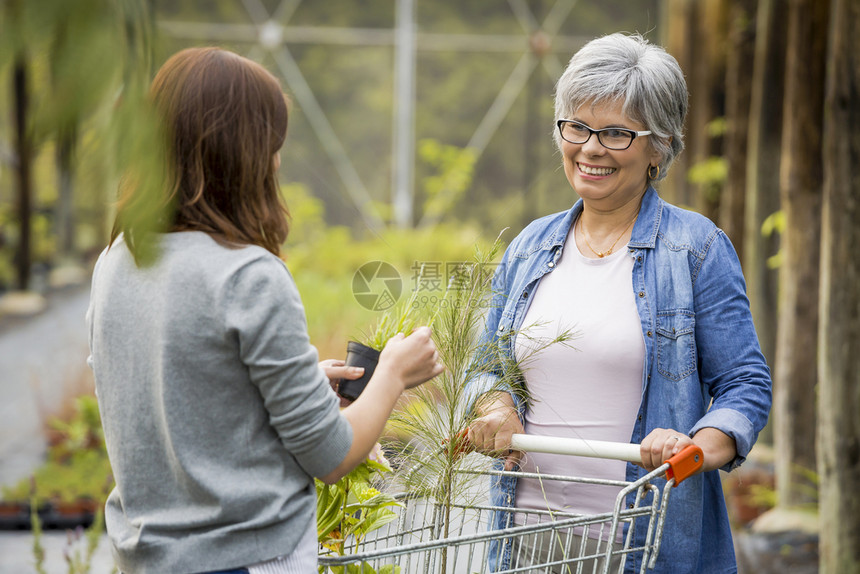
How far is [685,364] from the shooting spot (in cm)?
175

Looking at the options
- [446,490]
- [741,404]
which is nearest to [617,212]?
[741,404]

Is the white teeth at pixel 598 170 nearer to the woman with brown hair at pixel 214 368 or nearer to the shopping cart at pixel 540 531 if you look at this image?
the shopping cart at pixel 540 531

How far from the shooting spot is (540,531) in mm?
1484

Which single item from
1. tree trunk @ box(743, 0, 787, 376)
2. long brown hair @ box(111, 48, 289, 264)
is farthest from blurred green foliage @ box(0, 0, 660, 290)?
long brown hair @ box(111, 48, 289, 264)

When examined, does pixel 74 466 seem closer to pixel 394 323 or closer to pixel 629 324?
pixel 394 323

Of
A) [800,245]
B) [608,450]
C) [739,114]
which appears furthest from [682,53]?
[608,450]

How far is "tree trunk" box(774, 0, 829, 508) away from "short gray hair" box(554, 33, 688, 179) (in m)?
2.60

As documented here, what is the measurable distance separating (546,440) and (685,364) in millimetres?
333

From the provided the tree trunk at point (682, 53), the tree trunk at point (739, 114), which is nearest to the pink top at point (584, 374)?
the tree trunk at point (739, 114)

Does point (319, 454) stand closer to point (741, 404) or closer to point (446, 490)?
point (446, 490)

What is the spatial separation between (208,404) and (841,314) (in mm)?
2666

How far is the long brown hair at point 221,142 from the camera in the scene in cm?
128

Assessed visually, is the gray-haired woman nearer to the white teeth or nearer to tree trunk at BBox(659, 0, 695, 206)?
the white teeth

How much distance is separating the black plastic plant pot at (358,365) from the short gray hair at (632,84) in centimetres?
70
